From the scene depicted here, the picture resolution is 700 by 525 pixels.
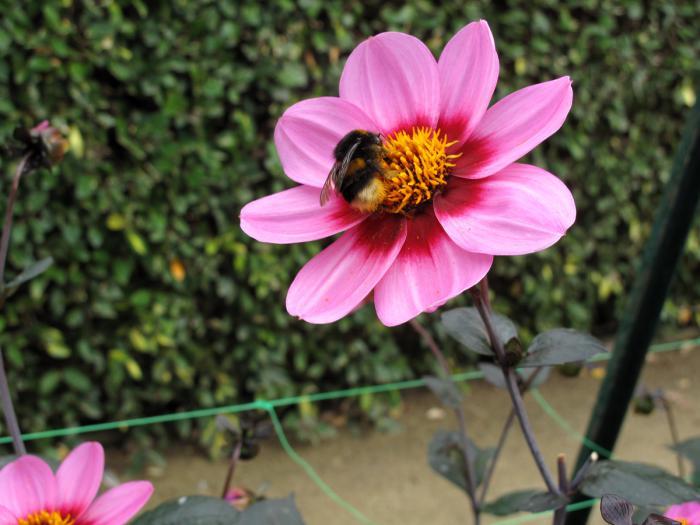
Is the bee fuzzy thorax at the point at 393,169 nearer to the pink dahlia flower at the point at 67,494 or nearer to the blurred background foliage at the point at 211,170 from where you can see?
the pink dahlia flower at the point at 67,494

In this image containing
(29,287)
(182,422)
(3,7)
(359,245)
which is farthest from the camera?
(182,422)

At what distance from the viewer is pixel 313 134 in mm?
516

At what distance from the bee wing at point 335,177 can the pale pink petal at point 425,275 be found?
6 centimetres

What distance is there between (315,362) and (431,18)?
121 cm

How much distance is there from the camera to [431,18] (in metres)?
2.46

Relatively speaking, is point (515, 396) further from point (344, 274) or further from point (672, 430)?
point (672, 430)

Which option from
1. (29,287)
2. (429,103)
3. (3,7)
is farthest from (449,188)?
(29,287)

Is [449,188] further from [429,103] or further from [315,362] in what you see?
[315,362]

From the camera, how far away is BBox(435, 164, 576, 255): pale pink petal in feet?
1.33

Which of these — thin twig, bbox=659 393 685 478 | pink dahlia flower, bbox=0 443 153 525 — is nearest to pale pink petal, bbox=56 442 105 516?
pink dahlia flower, bbox=0 443 153 525

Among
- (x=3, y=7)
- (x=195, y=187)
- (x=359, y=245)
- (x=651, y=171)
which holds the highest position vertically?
(x=3, y=7)

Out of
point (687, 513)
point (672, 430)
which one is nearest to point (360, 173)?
point (687, 513)

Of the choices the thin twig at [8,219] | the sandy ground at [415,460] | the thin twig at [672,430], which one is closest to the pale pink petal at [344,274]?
the thin twig at [8,219]

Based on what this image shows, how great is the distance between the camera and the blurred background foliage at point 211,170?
213 centimetres
